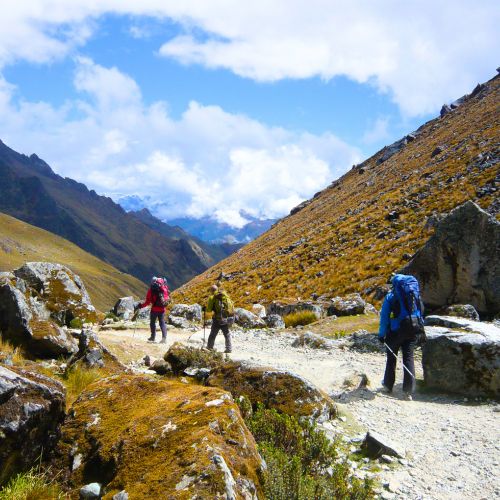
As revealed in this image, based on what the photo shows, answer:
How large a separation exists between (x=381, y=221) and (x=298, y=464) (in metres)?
50.2

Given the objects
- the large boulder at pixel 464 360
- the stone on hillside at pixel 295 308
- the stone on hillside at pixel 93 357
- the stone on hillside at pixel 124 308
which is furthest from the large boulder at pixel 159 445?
the stone on hillside at pixel 124 308

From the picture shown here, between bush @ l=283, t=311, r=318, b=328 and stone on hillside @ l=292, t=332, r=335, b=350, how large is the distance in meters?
6.20

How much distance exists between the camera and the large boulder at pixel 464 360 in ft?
40.0

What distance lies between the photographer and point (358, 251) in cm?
4712

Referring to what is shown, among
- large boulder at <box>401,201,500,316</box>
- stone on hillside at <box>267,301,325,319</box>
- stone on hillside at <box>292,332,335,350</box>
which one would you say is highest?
large boulder at <box>401,201,500,316</box>

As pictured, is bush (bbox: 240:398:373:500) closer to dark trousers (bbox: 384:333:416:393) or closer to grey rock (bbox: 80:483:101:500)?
grey rock (bbox: 80:483:101:500)

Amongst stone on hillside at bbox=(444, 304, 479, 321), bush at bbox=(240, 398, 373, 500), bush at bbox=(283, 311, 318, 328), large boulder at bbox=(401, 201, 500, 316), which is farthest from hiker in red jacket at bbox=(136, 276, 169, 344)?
bush at bbox=(240, 398, 373, 500)

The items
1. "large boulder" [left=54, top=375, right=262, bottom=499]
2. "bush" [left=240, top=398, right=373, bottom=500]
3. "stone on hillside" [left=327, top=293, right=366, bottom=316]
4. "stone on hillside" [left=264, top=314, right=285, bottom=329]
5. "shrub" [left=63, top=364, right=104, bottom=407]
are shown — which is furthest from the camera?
"stone on hillside" [left=264, top=314, right=285, bottom=329]

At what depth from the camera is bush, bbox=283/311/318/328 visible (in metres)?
27.5

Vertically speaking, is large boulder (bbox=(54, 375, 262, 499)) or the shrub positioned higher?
large boulder (bbox=(54, 375, 262, 499))

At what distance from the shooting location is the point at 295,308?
3016 cm

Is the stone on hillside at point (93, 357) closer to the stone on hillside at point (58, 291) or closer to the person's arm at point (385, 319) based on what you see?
the person's arm at point (385, 319)

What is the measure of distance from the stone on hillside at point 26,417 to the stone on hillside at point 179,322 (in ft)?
76.8

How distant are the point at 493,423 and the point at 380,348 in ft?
29.2
